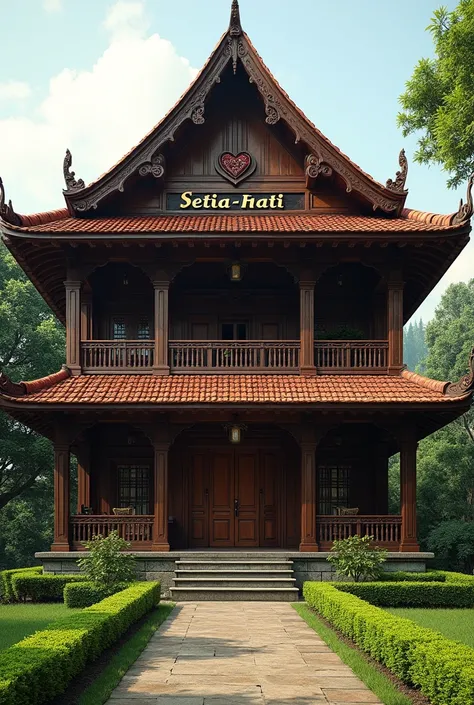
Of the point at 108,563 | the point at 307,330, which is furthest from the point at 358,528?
the point at 108,563

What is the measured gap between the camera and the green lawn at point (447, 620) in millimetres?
14427

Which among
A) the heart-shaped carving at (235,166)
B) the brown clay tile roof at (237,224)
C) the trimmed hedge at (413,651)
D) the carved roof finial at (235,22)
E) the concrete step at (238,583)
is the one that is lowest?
the concrete step at (238,583)

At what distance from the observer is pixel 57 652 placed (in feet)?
31.1

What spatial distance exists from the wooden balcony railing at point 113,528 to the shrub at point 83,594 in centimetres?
288

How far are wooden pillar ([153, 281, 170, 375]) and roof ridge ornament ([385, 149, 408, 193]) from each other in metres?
6.45

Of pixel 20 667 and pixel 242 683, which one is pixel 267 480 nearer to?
pixel 242 683

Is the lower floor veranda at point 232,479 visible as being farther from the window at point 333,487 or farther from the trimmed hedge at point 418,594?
the trimmed hedge at point 418,594

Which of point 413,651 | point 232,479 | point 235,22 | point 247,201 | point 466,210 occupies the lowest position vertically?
point 413,651

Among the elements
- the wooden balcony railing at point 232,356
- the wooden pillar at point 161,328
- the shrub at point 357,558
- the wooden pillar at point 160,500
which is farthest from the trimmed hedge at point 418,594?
the wooden pillar at point 161,328

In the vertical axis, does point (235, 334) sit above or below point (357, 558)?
above

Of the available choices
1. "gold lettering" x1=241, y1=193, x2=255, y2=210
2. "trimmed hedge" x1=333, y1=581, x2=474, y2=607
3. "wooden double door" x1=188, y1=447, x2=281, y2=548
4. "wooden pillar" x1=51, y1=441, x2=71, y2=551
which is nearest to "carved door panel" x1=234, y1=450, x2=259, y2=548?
"wooden double door" x1=188, y1=447, x2=281, y2=548

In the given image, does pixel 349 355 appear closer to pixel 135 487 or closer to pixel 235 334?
pixel 235 334

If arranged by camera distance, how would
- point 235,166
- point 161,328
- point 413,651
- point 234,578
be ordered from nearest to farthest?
1. point 413,651
2. point 234,578
3. point 161,328
4. point 235,166

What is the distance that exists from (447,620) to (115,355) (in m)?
10.6
